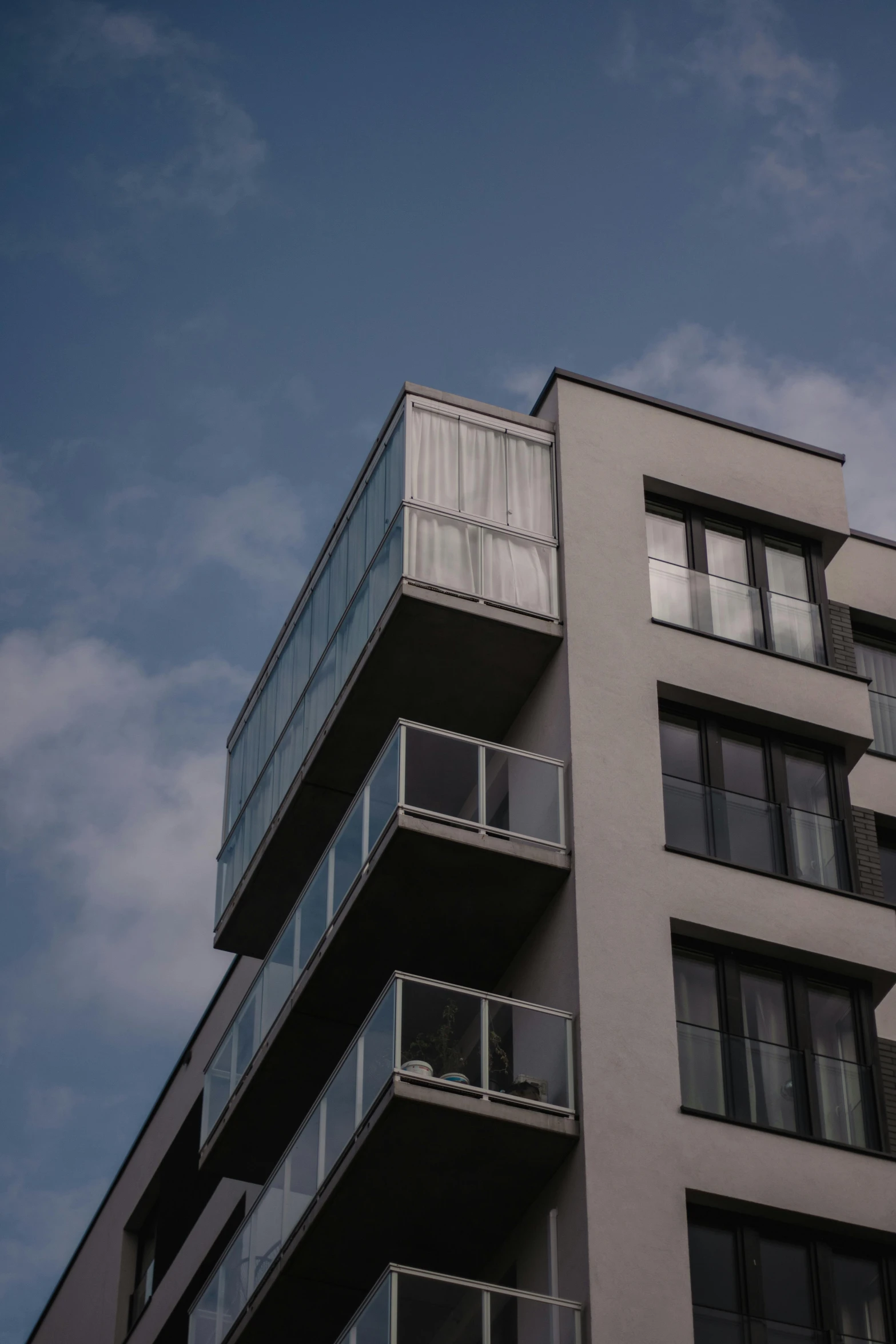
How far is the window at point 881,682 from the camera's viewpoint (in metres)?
23.1

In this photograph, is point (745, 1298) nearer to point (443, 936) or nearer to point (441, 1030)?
point (441, 1030)

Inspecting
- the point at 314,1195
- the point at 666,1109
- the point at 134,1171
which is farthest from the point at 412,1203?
the point at 134,1171

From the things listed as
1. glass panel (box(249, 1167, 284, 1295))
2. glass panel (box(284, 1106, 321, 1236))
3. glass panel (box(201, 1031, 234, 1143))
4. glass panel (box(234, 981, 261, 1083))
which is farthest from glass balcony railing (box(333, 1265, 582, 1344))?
glass panel (box(201, 1031, 234, 1143))

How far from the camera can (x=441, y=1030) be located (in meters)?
18.4

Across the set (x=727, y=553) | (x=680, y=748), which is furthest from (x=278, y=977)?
(x=727, y=553)

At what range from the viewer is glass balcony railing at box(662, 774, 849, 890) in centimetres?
2034

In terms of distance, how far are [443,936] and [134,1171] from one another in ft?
51.9

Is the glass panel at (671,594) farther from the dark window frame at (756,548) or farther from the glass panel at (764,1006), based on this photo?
the glass panel at (764,1006)

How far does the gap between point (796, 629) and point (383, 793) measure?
554 centimetres

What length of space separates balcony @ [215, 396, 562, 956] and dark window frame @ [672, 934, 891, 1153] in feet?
12.6

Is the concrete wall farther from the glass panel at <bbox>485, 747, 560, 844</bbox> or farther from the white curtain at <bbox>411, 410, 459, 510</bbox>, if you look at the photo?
the white curtain at <bbox>411, 410, 459, 510</bbox>

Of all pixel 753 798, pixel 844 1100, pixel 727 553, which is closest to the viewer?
pixel 844 1100

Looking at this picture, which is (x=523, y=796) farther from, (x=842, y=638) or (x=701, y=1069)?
(x=842, y=638)

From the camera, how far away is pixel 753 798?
2105 cm
